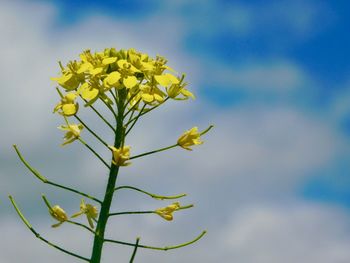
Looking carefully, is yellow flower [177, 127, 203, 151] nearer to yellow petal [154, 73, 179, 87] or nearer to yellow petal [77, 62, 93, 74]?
yellow petal [154, 73, 179, 87]

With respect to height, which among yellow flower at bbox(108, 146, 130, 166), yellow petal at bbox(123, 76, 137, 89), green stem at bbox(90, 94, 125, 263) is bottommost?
green stem at bbox(90, 94, 125, 263)

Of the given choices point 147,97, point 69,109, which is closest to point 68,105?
point 69,109

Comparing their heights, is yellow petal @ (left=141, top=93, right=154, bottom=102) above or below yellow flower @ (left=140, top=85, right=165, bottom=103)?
below

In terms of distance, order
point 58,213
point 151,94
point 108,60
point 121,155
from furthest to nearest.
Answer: point 108,60 < point 151,94 < point 58,213 < point 121,155

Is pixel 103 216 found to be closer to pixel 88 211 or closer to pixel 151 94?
pixel 88 211

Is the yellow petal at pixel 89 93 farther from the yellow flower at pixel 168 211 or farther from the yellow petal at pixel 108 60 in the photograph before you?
the yellow flower at pixel 168 211

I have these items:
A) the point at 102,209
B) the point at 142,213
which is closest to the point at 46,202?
the point at 102,209

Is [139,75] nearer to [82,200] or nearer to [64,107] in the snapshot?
[64,107]
